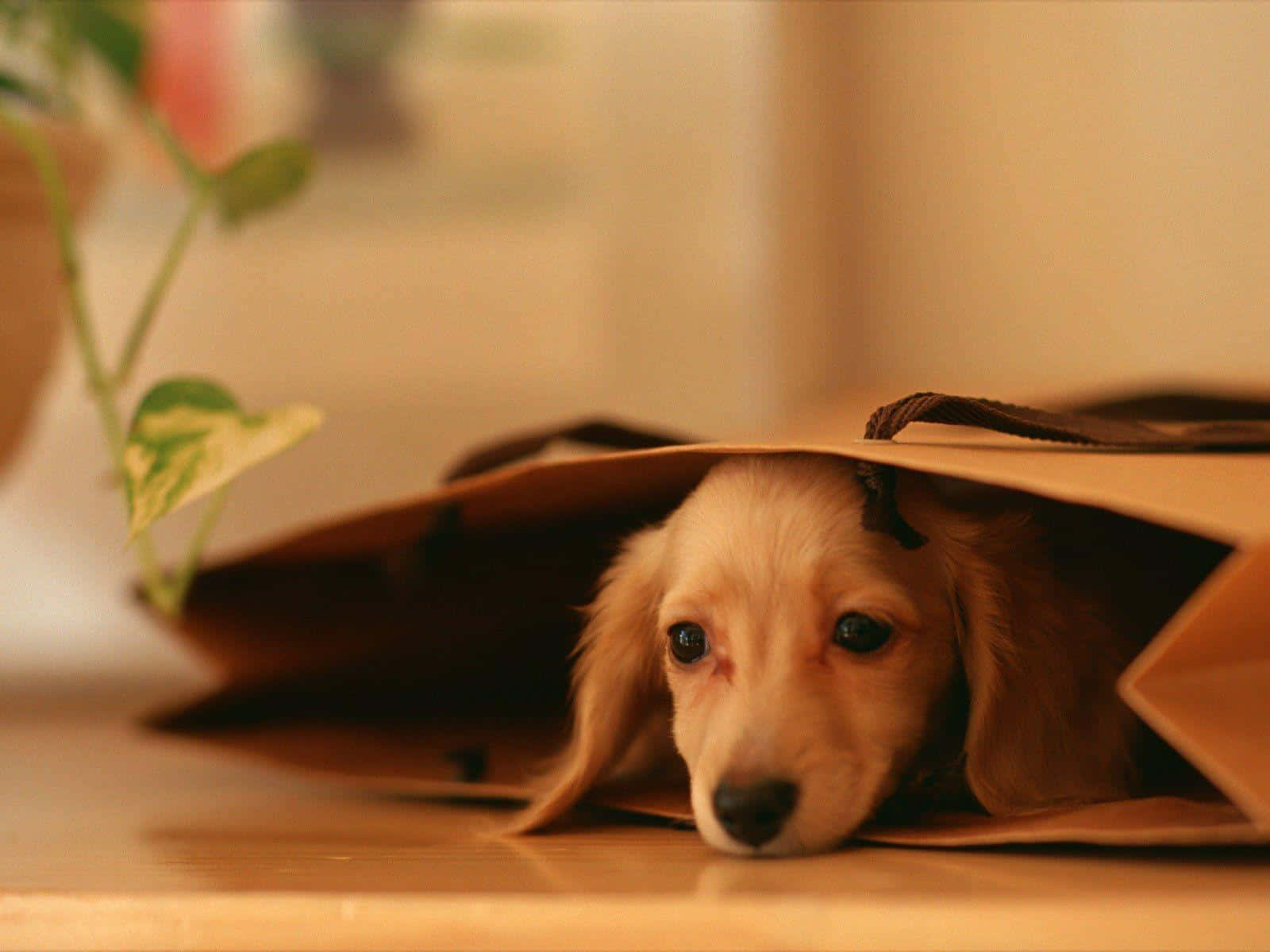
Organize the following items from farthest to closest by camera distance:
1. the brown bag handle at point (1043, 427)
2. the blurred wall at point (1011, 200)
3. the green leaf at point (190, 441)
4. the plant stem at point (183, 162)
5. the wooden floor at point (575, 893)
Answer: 1. the blurred wall at point (1011, 200)
2. the plant stem at point (183, 162)
3. the green leaf at point (190, 441)
4. the brown bag handle at point (1043, 427)
5. the wooden floor at point (575, 893)

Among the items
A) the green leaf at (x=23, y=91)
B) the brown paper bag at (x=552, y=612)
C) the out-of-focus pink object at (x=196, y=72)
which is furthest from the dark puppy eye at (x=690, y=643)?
the out-of-focus pink object at (x=196, y=72)

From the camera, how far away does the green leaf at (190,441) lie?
0.98 m

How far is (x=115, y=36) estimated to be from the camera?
1.51 meters

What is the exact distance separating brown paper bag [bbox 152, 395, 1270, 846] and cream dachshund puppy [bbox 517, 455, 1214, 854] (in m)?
0.04

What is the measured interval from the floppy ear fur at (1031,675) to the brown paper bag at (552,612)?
59mm

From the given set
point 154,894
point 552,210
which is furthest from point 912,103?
point 154,894

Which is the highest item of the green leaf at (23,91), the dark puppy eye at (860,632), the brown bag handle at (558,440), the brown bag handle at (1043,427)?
the green leaf at (23,91)

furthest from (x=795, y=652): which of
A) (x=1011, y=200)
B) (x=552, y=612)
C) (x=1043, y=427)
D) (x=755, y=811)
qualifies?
(x=1011, y=200)

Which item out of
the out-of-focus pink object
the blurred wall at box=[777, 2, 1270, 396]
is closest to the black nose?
the blurred wall at box=[777, 2, 1270, 396]

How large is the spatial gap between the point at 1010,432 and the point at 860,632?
0.69ft

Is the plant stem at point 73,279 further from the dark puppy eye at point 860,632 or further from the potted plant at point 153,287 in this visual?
the dark puppy eye at point 860,632

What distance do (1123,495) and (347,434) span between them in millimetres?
1678

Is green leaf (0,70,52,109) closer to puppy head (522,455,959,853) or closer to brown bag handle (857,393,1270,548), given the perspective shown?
puppy head (522,455,959,853)

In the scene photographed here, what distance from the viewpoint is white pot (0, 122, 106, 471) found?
51.3 inches
